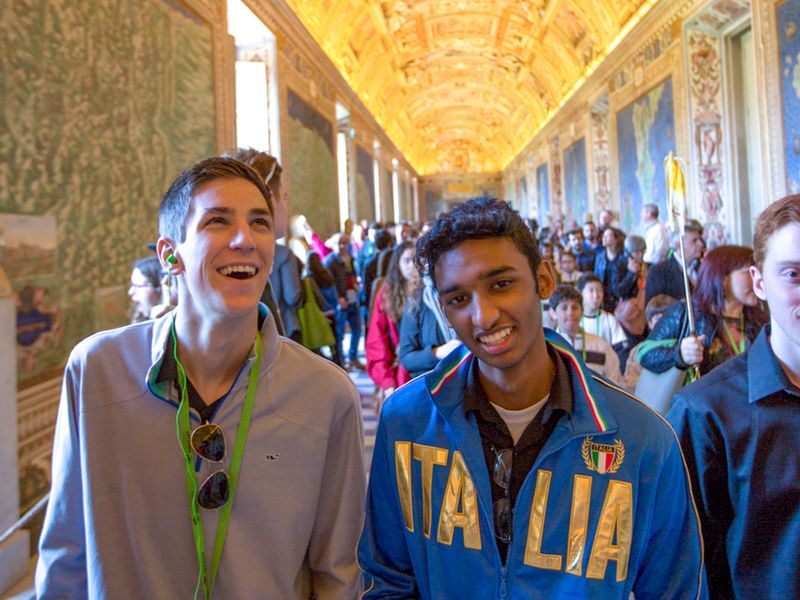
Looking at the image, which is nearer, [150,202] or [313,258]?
[150,202]

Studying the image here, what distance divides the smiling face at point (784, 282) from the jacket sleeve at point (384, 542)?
1175 millimetres

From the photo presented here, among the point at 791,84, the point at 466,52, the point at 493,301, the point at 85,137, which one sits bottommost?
the point at 493,301

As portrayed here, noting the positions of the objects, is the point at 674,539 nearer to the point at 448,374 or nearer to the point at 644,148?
the point at 448,374

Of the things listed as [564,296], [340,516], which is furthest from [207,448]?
[564,296]

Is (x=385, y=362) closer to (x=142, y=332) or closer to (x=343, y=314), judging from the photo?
(x=142, y=332)

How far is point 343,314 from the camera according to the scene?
9.97 m

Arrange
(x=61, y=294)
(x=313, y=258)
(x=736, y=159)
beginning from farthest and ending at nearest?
(x=736, y=159) → (x=313, y=258) → (x=61, y=294)

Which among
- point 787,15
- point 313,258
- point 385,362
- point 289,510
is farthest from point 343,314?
point 289,510

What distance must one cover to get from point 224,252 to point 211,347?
0.90ft

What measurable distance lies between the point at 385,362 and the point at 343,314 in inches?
203

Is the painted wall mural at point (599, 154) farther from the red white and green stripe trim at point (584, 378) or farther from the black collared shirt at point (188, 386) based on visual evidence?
the black collared shirt at point (188, 386)

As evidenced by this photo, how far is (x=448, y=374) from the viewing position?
5.74 ft

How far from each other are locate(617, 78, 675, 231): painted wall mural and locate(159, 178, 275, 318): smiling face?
12.4 m

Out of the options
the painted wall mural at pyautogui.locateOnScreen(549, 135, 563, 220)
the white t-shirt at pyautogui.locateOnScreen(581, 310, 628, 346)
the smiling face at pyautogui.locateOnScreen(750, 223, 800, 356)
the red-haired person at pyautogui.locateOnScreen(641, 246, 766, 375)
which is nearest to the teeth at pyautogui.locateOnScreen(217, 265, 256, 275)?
the smiling face at pyautogui.locateOnScreen(750, 223, 800, 356)
